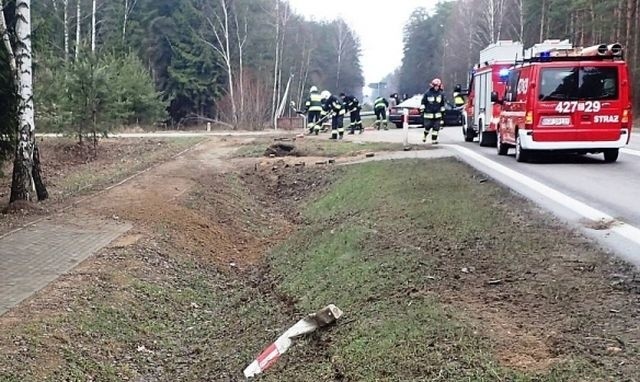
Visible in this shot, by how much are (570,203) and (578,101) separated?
558cm

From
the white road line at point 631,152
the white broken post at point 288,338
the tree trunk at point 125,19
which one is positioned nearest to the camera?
the white broken post at point 288,338

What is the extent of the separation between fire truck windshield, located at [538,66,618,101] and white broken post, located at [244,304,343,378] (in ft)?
33.6

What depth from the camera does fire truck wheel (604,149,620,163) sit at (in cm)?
1505

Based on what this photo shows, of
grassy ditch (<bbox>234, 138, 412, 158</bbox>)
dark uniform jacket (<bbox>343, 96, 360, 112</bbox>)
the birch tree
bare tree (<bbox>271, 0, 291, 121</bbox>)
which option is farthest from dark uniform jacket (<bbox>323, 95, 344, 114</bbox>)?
bare tree (<bbox>271, 0, 291, 121</bbox>)

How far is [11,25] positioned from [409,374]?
487 inches

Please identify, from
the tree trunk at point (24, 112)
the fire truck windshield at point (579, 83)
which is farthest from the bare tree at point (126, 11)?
the fire truck windshield at point (579, 83)

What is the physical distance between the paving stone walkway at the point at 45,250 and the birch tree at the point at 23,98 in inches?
82.4

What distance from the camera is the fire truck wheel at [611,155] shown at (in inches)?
592

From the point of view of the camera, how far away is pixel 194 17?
55.0 meters

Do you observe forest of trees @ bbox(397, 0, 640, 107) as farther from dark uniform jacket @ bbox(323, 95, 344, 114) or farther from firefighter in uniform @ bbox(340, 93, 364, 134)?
dark uniform jacket @ bbox(323, 95, 344, 114)

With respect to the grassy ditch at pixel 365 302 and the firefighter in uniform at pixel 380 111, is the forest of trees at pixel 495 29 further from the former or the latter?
the grassy ditch at pixel 365 302

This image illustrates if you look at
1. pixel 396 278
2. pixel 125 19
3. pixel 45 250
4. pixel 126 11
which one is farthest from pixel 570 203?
pixel 126 11

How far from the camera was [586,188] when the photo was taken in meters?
11.3

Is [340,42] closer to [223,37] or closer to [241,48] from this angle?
[223,37]
